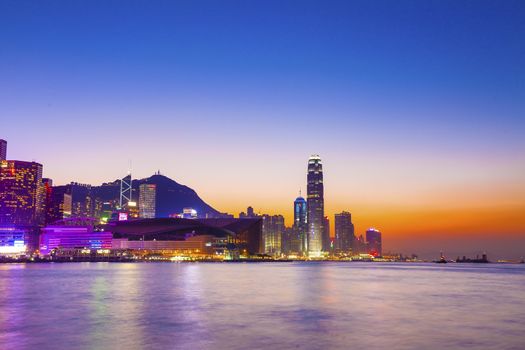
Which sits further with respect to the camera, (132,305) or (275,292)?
(275,292)

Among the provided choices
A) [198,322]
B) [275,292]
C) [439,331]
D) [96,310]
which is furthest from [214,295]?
[439,331]

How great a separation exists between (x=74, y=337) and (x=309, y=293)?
133ft

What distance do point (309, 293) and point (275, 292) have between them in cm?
447

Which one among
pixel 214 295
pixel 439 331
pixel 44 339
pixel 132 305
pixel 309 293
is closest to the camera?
pixel 44 339

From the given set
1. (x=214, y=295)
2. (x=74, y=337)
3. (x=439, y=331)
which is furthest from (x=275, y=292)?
(x=74, y=337)

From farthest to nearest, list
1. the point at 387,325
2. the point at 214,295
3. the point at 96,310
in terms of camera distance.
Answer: the point at 214,295 < the point at 96,310 < the point at 387,325

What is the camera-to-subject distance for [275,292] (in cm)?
6838

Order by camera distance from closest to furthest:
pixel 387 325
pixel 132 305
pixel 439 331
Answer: pixel 439 331 < pixel 387 325 < pixel 132 305

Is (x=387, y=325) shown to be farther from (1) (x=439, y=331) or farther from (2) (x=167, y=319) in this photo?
(2) (x=167, y=319)

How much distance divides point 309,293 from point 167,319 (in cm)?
3052

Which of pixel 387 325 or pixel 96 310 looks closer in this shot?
pixel 387 325

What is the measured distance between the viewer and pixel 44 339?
31797 mm

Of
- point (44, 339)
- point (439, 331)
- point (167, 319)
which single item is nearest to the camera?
point (44, 339)

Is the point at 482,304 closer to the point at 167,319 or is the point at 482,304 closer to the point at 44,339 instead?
the point at 167,319
